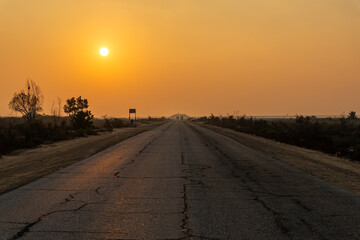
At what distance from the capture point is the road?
203 inches

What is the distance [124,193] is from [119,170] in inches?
144

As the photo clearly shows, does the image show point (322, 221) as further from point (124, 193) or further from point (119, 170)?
point (119, 170)

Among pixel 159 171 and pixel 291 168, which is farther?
pixel 291 168

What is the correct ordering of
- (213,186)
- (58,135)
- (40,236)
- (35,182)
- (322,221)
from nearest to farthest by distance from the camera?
(40,236) < (322,221) < (213,186) < (35,182) < (58,135)

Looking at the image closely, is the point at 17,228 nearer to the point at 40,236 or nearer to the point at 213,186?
the point at 40,236

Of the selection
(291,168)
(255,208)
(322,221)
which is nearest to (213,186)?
(255,208)

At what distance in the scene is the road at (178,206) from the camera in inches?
203

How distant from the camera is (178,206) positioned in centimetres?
665

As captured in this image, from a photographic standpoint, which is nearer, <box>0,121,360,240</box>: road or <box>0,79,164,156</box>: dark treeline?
<box>0,121,360,240</box>: road

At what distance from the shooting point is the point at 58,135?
2838 cm

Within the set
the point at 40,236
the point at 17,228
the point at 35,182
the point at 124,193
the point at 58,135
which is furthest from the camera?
the point at 58,135

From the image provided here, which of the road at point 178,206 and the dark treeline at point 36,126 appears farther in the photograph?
the dark treeline at point 36,126

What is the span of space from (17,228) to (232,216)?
362cm

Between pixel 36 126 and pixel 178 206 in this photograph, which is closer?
pixel 178 206
